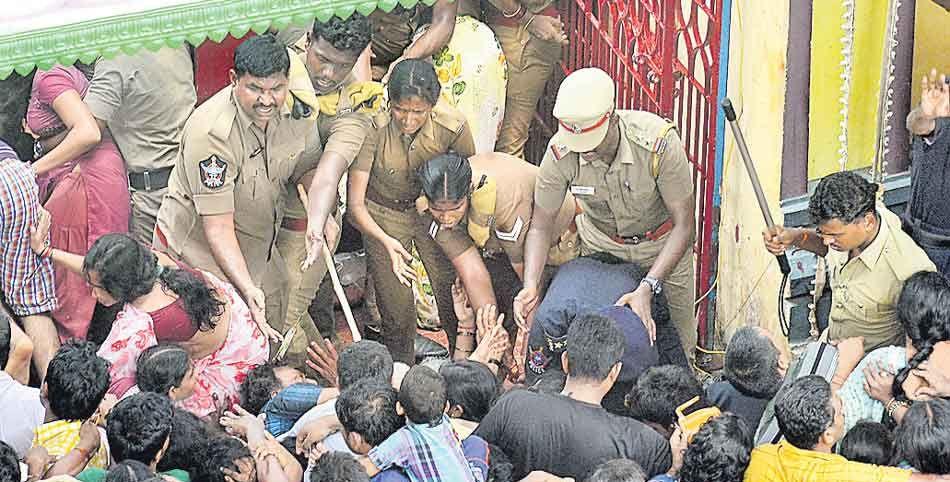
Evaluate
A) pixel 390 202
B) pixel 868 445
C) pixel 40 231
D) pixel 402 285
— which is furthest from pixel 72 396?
pixel 868 445

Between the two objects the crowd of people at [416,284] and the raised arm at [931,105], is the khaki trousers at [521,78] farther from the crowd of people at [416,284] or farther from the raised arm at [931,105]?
the raised arm at [931,105]

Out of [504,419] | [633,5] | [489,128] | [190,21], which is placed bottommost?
[504,419]

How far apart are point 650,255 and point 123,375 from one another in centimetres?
223

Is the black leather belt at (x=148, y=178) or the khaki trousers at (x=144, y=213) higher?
the black leather belt at (x=148, y=178)

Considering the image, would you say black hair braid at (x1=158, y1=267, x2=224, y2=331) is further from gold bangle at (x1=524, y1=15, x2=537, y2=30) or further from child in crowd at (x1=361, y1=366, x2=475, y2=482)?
gold bangle at (x1=524, y1=15, x2=537, y2=30)

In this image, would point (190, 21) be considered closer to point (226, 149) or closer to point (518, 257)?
point (226, 149)

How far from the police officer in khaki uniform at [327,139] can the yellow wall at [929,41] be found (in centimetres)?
236

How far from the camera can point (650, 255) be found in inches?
265

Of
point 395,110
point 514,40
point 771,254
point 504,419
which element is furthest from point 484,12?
point 504,419

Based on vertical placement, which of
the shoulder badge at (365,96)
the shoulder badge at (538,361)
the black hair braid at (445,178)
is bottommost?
the shoulder badge at (538,361)

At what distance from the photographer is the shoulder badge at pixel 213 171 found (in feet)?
20.5

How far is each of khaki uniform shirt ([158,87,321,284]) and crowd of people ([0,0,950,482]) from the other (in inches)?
0.4

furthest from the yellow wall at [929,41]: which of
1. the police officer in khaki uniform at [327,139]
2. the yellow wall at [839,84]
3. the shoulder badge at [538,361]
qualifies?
the police officer in khaki uniform at [327,139]

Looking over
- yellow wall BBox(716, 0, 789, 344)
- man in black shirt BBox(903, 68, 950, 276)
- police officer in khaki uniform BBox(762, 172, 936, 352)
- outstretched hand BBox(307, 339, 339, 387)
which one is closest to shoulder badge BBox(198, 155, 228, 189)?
outstretched hand BBox(307, 339, 339, 387)
